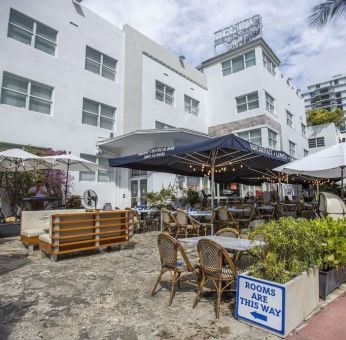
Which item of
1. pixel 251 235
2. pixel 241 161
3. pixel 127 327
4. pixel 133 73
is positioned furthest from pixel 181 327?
pixel 133 73

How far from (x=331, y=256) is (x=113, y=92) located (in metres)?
13.2

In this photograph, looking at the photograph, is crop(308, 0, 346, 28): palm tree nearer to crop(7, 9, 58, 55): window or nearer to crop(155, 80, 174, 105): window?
crop(155, 80, 174, 105): window

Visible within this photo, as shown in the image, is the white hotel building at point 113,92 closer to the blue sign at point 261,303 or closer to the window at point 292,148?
the window at point 292,148

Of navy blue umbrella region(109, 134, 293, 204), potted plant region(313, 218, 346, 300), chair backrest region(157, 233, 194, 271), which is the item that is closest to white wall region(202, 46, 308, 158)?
navy blue umbrella region(109, 134, 293, 204)

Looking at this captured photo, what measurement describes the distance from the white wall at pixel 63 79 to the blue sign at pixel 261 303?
34.1ft

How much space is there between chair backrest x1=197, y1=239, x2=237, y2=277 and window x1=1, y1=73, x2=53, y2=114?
10620 mm

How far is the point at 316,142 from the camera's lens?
27.8 meters

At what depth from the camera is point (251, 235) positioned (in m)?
3.83

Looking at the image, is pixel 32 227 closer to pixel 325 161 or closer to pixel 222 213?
pixel 222 213

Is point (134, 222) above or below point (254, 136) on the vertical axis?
below

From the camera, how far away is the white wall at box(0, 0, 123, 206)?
10586 millimetres

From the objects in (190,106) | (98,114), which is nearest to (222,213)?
(98,114)

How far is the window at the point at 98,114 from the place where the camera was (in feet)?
43.1

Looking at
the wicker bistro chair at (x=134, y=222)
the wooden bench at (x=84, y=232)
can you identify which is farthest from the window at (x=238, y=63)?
the wooden bench at (x=84, y=232)
